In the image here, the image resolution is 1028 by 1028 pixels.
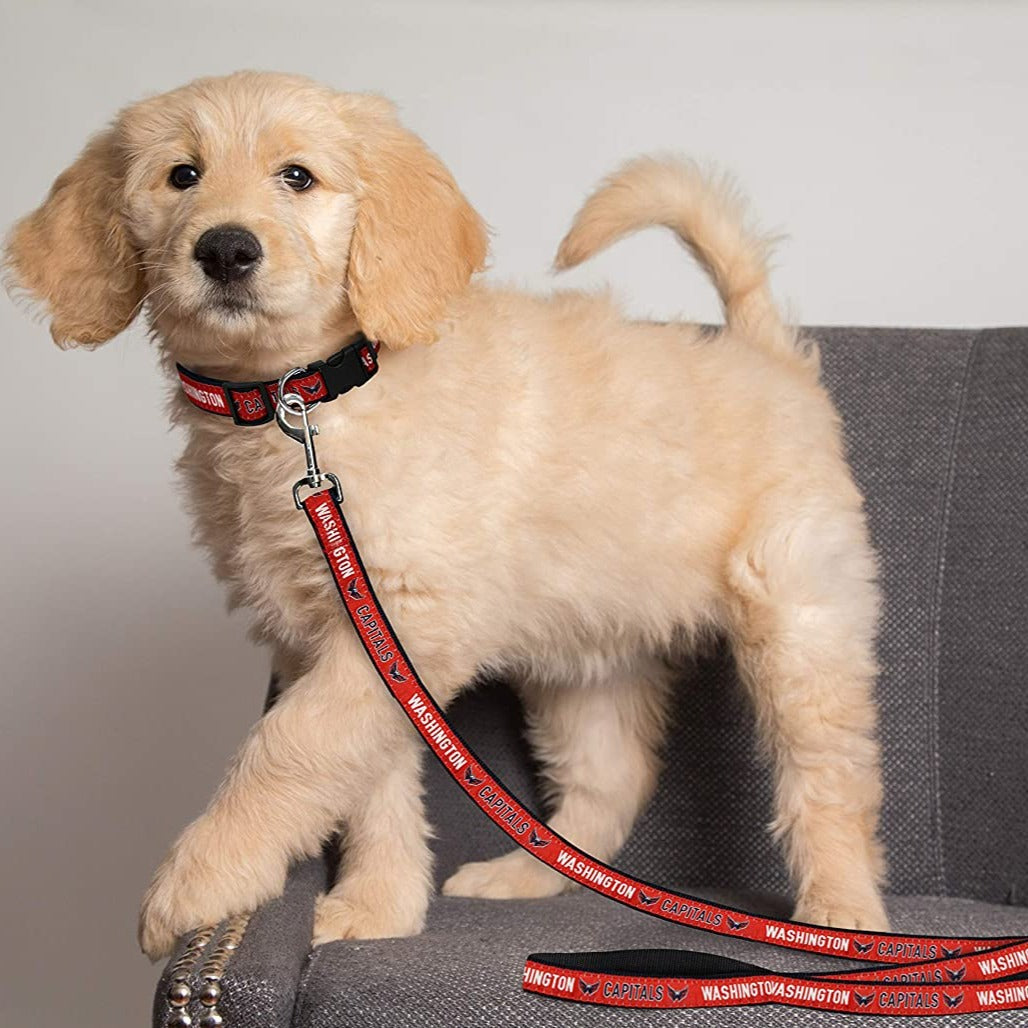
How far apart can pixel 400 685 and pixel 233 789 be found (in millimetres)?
305

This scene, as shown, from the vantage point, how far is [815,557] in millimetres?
2744

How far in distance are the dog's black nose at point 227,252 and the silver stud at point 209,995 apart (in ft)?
3.26

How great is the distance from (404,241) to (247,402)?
1.17 feet

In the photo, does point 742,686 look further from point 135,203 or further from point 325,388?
point 135,203

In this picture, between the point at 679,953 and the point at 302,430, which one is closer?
the point at 679,953

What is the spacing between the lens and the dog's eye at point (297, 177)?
2.33 m

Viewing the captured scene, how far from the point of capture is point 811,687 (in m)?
2.74

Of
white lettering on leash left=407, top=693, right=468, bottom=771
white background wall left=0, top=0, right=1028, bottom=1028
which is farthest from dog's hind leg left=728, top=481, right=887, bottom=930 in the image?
white background wall left=0, top=0, right=1028, bottom=1028

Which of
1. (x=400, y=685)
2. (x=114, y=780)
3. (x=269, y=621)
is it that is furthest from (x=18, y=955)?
(x=400, y=685)

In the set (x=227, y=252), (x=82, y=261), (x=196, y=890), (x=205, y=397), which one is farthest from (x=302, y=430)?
(x=196, y=890)

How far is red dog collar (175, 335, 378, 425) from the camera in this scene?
240cm

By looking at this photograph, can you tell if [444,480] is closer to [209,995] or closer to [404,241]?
[404,241]

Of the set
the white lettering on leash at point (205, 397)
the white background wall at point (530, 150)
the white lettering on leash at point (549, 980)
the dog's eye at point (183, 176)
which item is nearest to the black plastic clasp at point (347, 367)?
the white lettering on leash at point (205, 397)

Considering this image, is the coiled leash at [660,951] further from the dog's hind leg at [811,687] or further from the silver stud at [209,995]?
the silver stud at [209,995]
